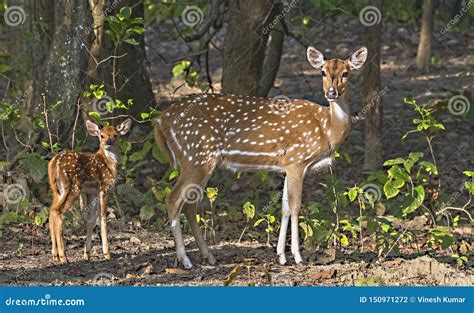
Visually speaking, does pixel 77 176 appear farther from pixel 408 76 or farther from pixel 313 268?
pixel 408 76

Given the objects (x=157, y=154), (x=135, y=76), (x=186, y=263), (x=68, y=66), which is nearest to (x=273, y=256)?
(x=186, y=263)

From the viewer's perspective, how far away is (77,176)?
9.88 m

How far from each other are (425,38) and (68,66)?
23.2 feet

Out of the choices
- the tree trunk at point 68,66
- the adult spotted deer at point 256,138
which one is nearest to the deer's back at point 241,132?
the adult spotted deer at point 256,138

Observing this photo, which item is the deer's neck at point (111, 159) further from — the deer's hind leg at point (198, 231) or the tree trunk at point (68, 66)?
the tree trunk at point (68, 66)

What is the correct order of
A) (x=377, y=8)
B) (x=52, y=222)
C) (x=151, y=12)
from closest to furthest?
(x=52, y=222) → (x=377, y=8) → (x=151, y=12)

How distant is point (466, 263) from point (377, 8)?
3992 mm

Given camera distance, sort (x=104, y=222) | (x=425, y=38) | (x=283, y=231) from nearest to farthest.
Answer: (x=104, y=222)
(x=283, y=231)
(x=425, y=38)

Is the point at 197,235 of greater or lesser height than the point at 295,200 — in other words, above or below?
below

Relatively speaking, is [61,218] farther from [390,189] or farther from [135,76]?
[135,76]

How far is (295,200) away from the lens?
1046 cm

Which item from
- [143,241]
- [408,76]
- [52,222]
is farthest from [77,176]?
[408,76]

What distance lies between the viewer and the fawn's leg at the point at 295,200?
10375mm

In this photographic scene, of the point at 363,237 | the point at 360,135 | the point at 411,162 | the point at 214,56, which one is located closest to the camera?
the point at 411,162
